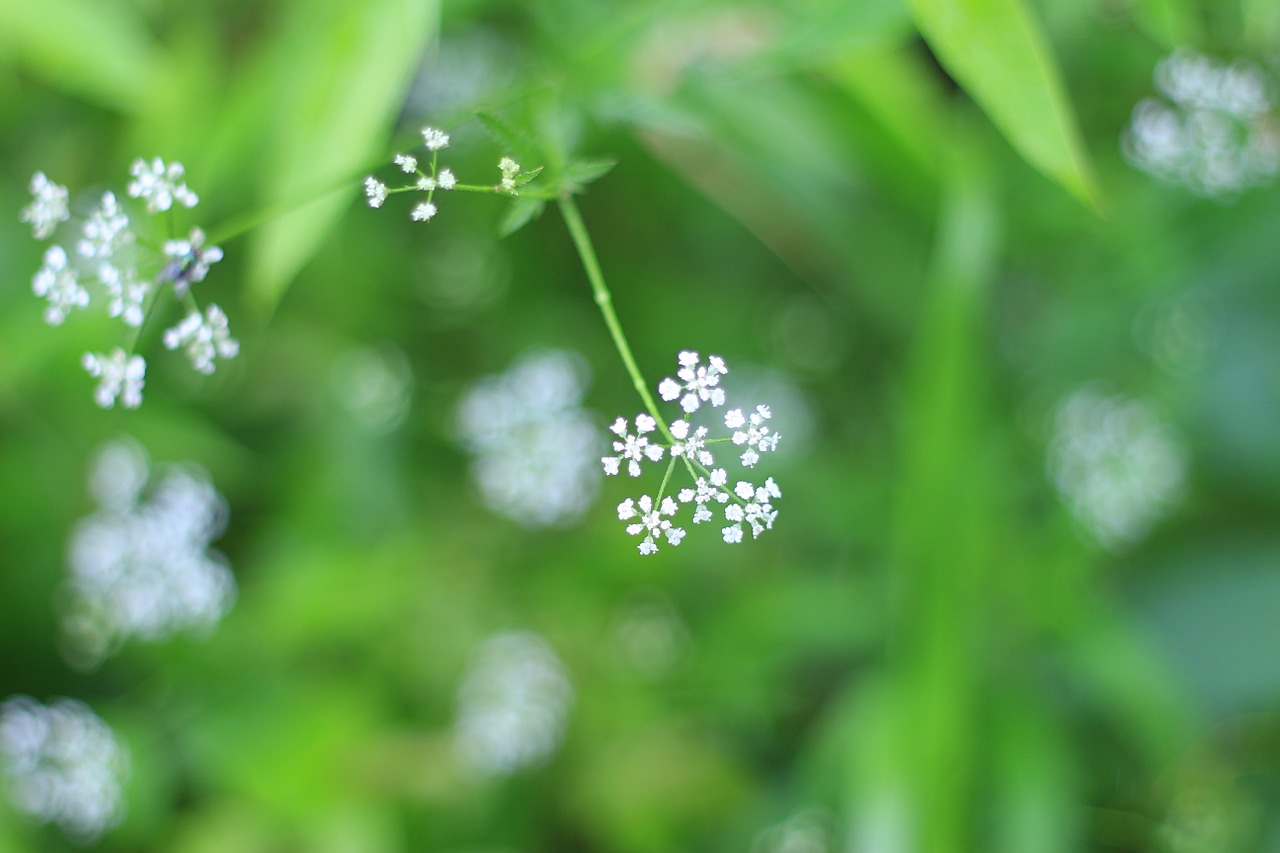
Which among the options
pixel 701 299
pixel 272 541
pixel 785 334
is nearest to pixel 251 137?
pixel 272 541

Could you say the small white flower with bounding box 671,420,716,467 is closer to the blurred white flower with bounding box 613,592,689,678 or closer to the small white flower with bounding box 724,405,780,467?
the small white flower with bounding box 724,405,780,467

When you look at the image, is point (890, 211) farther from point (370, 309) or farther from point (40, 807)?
point (40, 807)

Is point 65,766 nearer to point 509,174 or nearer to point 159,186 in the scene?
point 159,186

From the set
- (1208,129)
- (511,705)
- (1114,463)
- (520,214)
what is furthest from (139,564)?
(1208,129)

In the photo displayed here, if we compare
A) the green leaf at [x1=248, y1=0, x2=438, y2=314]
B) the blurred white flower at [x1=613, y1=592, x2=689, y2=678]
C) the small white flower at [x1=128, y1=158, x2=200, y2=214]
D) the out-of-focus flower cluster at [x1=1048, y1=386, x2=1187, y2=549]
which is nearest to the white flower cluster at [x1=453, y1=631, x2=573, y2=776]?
the blurred white flower at [x1=613, y1=592, x2=689, y2=678]

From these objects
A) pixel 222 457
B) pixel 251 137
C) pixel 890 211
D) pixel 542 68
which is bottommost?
pixel 222 457

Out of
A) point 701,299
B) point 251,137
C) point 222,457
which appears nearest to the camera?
point 251,137

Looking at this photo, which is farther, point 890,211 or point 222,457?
point 890,211
